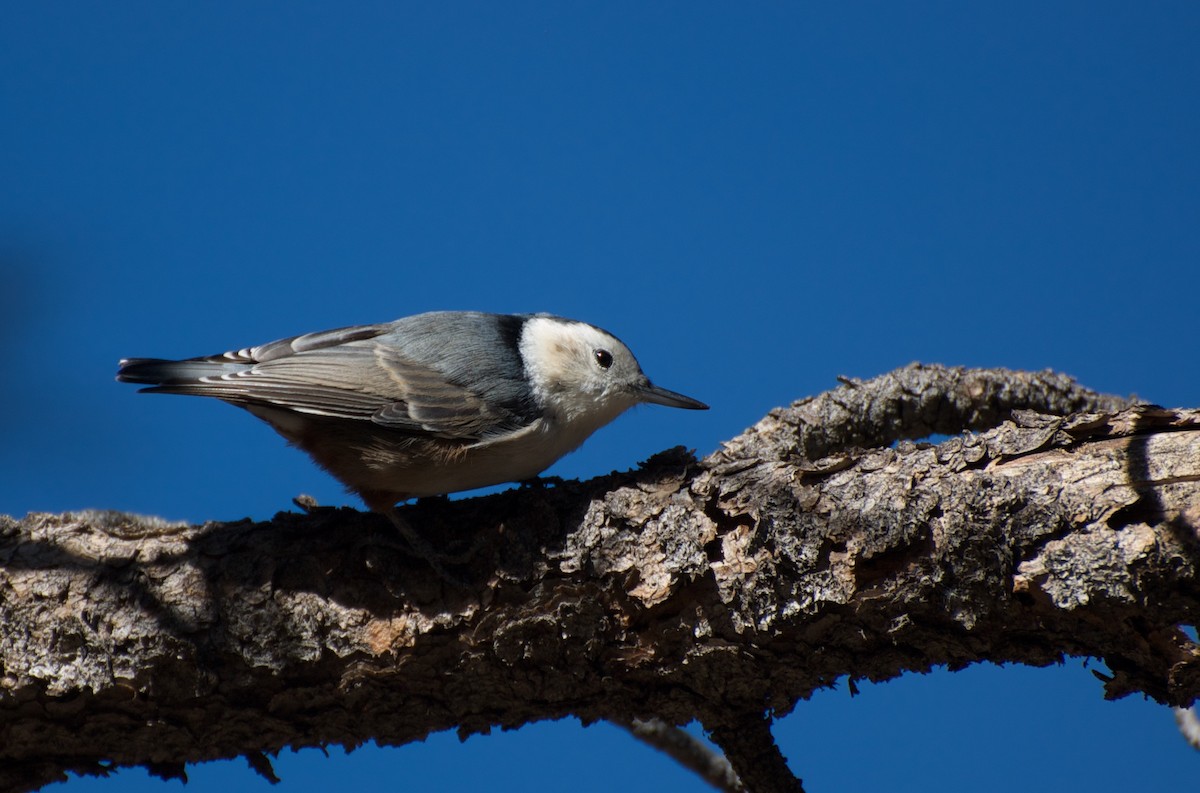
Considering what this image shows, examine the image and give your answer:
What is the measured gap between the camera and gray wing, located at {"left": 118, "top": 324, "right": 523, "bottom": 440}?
6.87 feet

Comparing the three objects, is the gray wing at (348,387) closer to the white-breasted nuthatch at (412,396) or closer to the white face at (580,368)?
the white-breasted nuthatch at (412,396)

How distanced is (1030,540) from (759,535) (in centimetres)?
41

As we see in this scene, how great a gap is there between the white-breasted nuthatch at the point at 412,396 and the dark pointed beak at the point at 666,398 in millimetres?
125

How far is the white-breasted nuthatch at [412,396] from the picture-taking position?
2.09m

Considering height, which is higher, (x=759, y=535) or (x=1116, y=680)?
(x=759, y=535)

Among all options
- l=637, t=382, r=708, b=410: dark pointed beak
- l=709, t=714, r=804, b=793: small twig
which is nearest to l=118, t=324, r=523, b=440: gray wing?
l=637, t=382, r=708, b=410: dark pointed beak

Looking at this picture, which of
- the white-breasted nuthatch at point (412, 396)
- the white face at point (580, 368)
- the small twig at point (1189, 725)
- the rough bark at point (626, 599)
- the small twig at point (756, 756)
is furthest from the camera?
the small twig at point (1189, 725)

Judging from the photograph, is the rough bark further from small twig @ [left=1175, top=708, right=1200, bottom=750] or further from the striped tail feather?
small twig @ [left=1175, top=708, right=1200, bottom=750]

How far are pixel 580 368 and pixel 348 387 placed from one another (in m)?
0.52

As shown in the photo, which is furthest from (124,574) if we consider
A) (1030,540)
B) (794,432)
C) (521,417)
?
(1030,540)

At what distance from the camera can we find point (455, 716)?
1851 mm

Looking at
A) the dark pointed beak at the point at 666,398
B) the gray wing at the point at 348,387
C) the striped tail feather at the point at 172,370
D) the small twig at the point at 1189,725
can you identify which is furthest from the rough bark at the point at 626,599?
the small twig at the point at 1189,725

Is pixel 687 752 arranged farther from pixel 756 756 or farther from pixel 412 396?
pixel 412 396

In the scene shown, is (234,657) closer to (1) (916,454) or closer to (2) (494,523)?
(2) (494,523)
